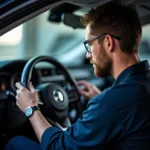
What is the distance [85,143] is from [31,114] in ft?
1.21

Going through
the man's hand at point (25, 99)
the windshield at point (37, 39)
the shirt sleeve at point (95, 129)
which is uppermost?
the windshield at point (37, 39)

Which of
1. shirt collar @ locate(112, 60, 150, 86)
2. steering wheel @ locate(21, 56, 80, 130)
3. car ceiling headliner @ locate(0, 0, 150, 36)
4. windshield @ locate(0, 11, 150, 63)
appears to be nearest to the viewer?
car ceiling headliner @ locate(0, 0, 150, 36)

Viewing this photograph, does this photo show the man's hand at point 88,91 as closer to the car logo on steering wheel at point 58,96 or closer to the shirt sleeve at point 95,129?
the car logo on steering wheel at point 58,96

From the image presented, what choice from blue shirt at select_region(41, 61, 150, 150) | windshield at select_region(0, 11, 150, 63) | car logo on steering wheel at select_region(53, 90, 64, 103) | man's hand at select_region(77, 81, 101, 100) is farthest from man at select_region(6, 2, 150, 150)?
windshield at select_region(0, 11, 150, 63)

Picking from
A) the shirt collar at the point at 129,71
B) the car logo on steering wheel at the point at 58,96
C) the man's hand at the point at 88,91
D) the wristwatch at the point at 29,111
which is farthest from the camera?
the man's hand at the point at 88,91

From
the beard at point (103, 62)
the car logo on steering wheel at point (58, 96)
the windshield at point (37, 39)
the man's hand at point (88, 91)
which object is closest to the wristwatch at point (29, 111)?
the beard at point (103, 62)

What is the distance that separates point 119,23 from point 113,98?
0.36m

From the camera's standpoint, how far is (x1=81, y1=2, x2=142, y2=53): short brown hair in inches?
73.8

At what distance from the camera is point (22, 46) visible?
35.9 feet

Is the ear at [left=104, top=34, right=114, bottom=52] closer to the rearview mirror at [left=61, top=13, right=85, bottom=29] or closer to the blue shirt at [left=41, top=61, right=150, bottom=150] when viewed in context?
the blue shirt at [left=41, top=61, right=150, bottom=150]

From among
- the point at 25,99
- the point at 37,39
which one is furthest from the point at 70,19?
the point at 37,39

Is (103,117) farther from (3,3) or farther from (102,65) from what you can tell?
(3,3)

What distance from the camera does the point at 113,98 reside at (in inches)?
68.6

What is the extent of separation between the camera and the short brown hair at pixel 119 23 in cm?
187
